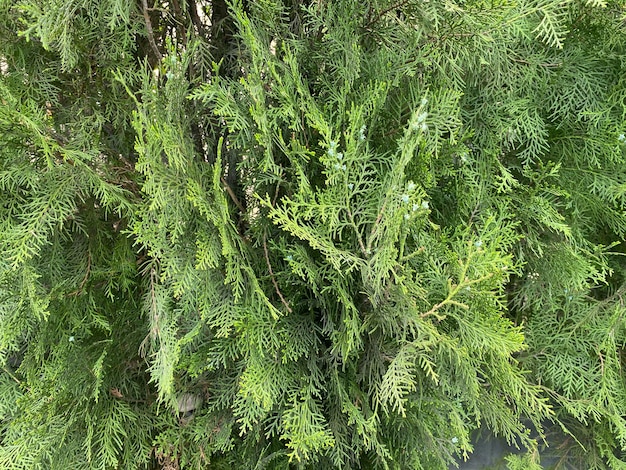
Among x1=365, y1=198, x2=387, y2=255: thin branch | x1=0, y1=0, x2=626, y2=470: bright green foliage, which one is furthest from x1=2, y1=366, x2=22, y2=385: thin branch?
x1=365, y1=198, x2=387, y2=255: thin branch

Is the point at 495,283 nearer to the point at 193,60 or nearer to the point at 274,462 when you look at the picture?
the point at 274,462

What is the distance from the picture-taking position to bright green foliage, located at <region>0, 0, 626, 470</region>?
1315 mm

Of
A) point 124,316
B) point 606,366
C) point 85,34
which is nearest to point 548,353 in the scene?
point 606,366

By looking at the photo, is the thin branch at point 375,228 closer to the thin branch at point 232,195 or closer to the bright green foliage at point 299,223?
the bright green foliage at point 299,223

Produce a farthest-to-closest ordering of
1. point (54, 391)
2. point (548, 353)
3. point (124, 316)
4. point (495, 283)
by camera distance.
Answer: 1. point (548, 353)
2. point (124, 316)
3. point (54, 391)
4. point (495, 283)

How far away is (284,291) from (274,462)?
0.72 metres

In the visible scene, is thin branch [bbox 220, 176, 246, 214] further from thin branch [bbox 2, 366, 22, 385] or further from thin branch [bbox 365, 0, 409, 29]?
thin branch [bbox 2, 366, 22, 385]

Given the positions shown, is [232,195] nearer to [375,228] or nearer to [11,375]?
[375,228]

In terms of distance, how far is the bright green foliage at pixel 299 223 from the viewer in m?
1.32

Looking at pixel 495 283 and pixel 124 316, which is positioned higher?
pixel 495 283

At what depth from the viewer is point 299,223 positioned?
1.46 meters

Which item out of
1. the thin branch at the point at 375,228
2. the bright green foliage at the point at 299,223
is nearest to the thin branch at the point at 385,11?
the bright green foliage at the point at 299,223

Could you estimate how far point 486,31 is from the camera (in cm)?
141

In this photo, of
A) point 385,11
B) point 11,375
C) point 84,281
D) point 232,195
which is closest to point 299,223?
point 232,195
